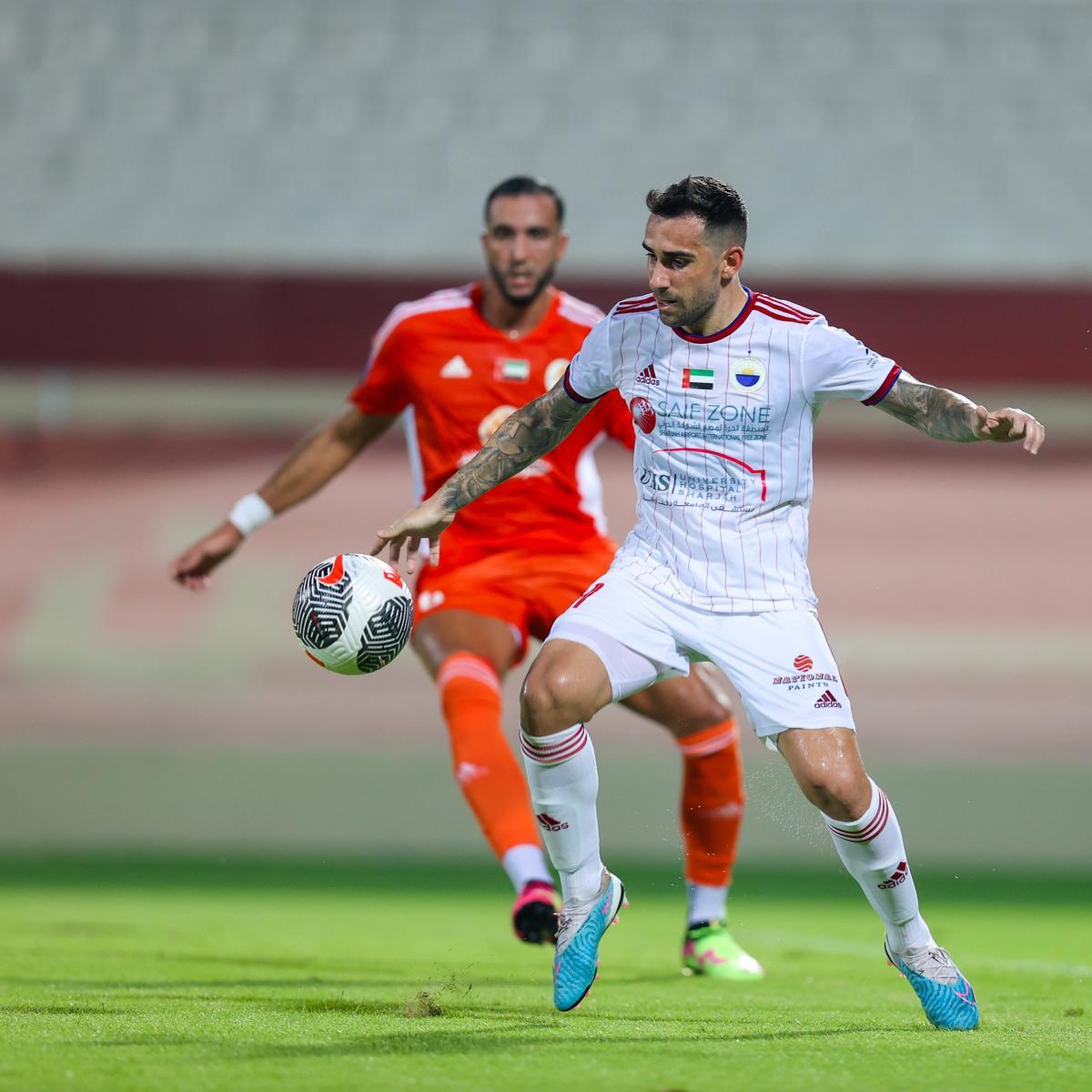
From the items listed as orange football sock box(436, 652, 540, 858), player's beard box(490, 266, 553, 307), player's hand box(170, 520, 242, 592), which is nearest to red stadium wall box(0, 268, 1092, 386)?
player's beard box(490, 266, 553, 307)

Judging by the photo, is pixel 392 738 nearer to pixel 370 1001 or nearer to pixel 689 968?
pixel 689 968

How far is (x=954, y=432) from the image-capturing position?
4348 millimetres

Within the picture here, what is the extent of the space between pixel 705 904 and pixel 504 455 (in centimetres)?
180

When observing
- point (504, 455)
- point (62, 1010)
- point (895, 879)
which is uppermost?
point (504, 455)

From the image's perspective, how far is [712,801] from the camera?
5961mm

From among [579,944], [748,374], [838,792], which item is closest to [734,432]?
[748,374]

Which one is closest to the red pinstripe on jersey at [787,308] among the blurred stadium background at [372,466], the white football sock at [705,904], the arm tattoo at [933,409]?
the arm tattoo at [933,409]

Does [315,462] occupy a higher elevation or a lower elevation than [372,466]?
higher

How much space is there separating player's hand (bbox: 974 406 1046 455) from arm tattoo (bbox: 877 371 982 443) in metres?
0.02

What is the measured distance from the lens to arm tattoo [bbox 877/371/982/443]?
431cm

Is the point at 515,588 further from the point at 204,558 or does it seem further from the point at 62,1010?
the point at 62,1010

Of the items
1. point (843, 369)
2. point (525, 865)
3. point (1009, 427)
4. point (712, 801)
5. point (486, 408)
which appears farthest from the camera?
point (486, 408)

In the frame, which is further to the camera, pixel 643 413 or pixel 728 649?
pixel 643 413

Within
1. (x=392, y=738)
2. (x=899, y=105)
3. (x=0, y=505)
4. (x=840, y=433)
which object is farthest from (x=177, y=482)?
(x=899, y=105)
